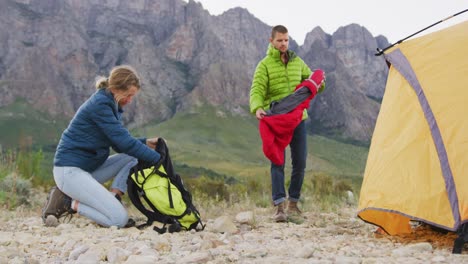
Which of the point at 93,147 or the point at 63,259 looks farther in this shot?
the point at 93,147

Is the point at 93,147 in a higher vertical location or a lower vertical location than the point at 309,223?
higher

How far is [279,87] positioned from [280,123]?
0.61 m

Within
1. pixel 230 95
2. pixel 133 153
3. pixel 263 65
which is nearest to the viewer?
pixel 133 153

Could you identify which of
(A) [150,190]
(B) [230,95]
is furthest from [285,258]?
(B) [230,95]

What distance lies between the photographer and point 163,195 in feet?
18.3

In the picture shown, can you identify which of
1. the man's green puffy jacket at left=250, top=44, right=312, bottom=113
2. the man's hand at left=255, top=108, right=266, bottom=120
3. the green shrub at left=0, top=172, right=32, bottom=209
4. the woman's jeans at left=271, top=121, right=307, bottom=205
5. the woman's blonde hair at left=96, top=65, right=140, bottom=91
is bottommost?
the green shrub at left=0, top=172, right=32, bottom=209

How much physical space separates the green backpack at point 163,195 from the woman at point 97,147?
0.16 m

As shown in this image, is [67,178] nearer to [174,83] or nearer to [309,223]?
[309,223]

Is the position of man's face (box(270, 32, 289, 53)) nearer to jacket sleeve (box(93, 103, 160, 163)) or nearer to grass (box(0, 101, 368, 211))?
jacket sleeve (box(93, 103, 160, 163))

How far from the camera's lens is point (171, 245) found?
4.45m

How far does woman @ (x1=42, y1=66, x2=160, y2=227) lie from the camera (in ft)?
18.2

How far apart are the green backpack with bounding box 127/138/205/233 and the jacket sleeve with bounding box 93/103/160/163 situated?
0.73 feet

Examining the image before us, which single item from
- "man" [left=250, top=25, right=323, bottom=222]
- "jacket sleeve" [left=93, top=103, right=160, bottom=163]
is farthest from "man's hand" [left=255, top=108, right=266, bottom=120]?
"jacket sleeve" [left=93, top=103, right=160, bottom=163]

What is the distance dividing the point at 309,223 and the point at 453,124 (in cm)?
237
